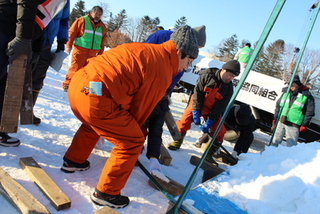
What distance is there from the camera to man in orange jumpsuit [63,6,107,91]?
18.7 feet

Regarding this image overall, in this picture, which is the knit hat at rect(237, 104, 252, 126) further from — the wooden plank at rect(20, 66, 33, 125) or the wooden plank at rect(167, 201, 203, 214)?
the wooden plank at rect(20, 66, 33, 125)

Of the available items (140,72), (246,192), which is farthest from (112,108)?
(246,192)

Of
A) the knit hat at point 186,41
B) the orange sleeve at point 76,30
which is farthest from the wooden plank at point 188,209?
the orange sleeve at point 76,30

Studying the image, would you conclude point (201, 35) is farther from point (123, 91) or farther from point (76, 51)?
point (76, 51)

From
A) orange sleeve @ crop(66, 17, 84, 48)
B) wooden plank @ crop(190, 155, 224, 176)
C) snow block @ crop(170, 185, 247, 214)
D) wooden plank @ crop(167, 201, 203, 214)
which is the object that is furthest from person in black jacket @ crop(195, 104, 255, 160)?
orange sleeve @ crop(66, 17, 84, 48)

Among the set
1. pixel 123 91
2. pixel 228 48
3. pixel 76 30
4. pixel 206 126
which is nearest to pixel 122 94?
pixel 123 91

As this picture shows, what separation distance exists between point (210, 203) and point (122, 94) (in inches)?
45.1

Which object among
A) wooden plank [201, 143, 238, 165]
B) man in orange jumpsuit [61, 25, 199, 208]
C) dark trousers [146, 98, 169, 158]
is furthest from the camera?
wooden plank [201, 143, 238, 165]

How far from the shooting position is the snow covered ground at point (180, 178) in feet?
6.59

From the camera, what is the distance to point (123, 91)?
1.85m

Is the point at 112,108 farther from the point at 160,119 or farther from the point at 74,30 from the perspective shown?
the point at 74,30

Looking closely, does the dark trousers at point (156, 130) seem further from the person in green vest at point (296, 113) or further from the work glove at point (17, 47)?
the person in green vest at point (296, 113)

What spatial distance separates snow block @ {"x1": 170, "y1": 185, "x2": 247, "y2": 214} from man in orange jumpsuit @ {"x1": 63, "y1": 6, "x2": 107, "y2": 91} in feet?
14.6

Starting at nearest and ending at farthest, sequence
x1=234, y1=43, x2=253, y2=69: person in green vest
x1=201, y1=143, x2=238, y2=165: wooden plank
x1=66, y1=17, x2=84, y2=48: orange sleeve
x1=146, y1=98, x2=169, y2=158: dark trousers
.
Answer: x1=146, y1=98, x2=169, y2=158: dark trousers → x1=201, y1=143, x2=238, y2=165: wooden plank → x1=66, y1=17, x2=84, y2=48: orange sleeve → x1=234, y1=43, x2=253, y2=69: person in green vest
